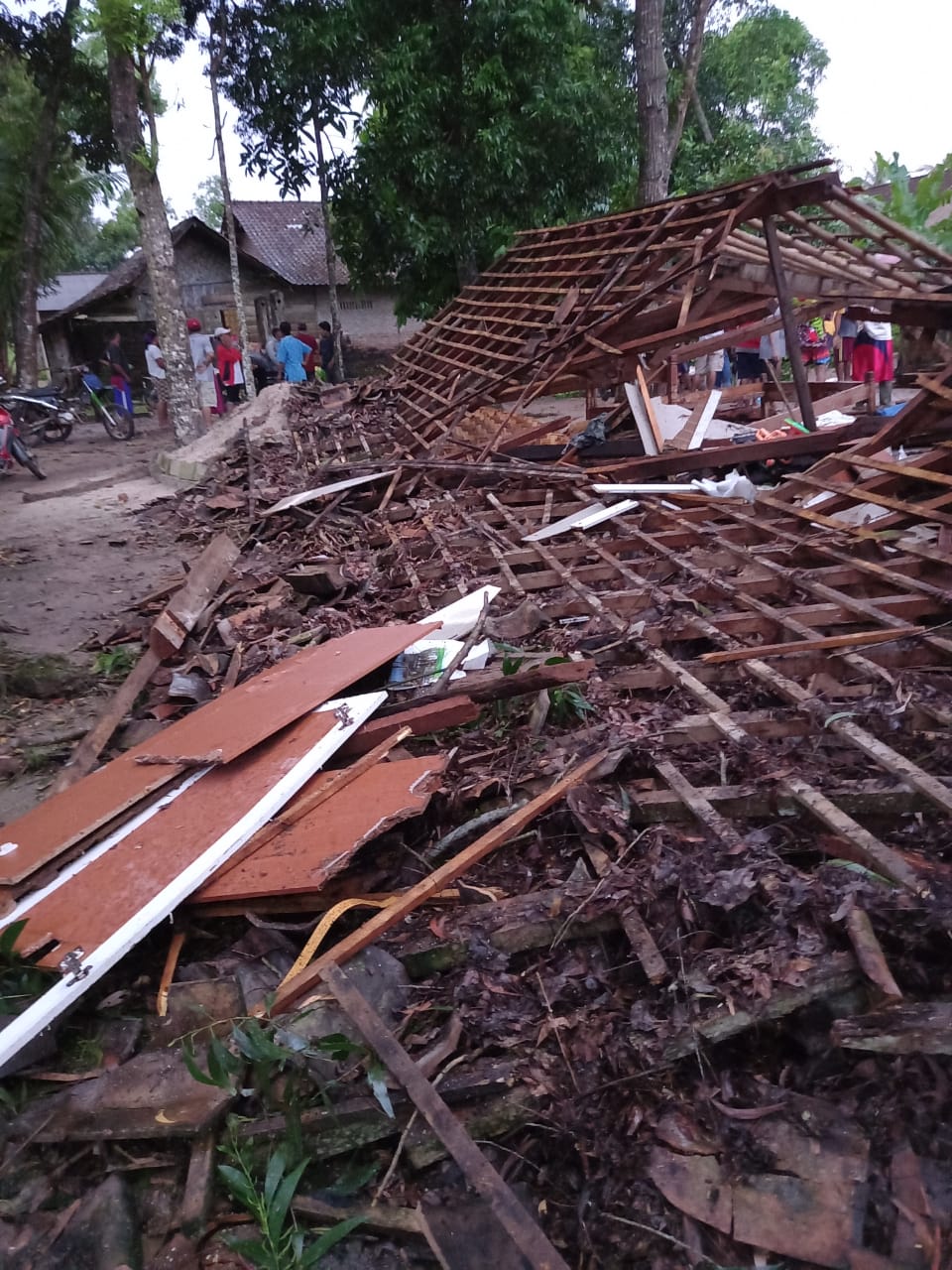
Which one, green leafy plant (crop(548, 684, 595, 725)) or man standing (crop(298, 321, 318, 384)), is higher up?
man standing (crop(298, 321, 318, 384))

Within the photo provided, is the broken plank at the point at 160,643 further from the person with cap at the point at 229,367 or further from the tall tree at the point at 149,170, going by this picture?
the person with cap at the point at 229,367

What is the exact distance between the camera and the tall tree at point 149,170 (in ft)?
37.0

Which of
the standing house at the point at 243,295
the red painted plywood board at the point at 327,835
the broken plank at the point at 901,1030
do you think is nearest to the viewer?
the broken plank at the point at 901,1030

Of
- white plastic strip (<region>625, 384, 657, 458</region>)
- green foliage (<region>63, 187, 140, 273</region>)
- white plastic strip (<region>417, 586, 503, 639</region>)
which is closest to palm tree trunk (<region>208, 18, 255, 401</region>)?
white plastic strip (<region>625, 384, 657, 458</region>)

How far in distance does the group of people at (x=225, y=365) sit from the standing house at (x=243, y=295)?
246 inches

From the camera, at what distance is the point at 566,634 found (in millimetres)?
3977

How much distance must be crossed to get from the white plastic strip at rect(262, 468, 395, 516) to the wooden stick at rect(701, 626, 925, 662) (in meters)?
4.65

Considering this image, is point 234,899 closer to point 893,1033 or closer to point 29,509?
point 893,1033

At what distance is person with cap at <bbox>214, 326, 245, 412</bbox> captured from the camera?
598 inches

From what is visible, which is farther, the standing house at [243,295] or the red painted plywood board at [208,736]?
the standing house at [243,295]

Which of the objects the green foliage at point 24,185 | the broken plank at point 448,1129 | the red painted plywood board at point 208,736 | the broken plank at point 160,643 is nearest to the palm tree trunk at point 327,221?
the green foliage at point 24,185

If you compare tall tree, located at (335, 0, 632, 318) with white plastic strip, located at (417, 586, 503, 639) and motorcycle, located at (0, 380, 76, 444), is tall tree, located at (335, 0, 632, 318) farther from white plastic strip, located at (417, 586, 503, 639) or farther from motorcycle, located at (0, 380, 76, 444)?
white plastic strip, located at (417, 586, 503, 639)

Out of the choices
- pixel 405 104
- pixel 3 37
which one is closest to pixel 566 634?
pixel 405 104

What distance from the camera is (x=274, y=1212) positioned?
1.86 metres
